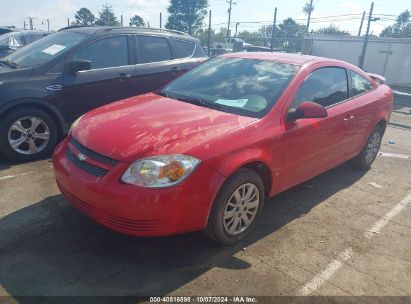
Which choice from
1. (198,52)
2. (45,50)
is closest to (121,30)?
(45,50)

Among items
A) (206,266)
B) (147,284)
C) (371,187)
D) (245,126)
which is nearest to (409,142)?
(371,187)

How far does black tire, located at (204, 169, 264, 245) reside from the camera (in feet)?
9.95

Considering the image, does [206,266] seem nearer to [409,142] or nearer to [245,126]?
[245,126]

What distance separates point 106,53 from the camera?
565cm

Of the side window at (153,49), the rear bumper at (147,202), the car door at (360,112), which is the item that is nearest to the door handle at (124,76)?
the side window at (153,49)

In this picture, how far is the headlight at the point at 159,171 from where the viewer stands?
276cm

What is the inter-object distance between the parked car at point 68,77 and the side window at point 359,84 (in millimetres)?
2931

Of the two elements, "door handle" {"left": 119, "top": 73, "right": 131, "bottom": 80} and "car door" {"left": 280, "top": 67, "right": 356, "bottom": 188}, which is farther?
"door handle" {"left": 119, "top": 73, "right": 131, "bottom": 80}

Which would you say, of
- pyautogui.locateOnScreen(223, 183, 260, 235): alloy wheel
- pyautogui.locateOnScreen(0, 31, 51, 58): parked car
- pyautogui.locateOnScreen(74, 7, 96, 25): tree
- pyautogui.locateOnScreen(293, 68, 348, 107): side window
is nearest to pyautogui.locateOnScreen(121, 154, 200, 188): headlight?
pyautogui.locateOnScreen(223, 183, 260, 235): alloy wheel

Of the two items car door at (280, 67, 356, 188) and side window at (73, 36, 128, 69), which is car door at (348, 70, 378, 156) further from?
side window at (73, 36, 128, 69)

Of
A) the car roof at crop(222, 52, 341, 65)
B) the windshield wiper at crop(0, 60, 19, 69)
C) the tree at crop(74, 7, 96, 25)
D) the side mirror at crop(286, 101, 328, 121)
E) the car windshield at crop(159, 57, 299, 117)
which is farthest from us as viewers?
the tree at crop(74, 7, 96, 25)

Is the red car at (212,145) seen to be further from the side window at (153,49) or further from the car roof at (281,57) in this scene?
the side window at (153,49)

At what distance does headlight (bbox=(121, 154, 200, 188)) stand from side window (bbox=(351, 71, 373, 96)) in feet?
9.91

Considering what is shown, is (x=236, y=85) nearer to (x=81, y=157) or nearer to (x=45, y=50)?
(x=81, y=157)
